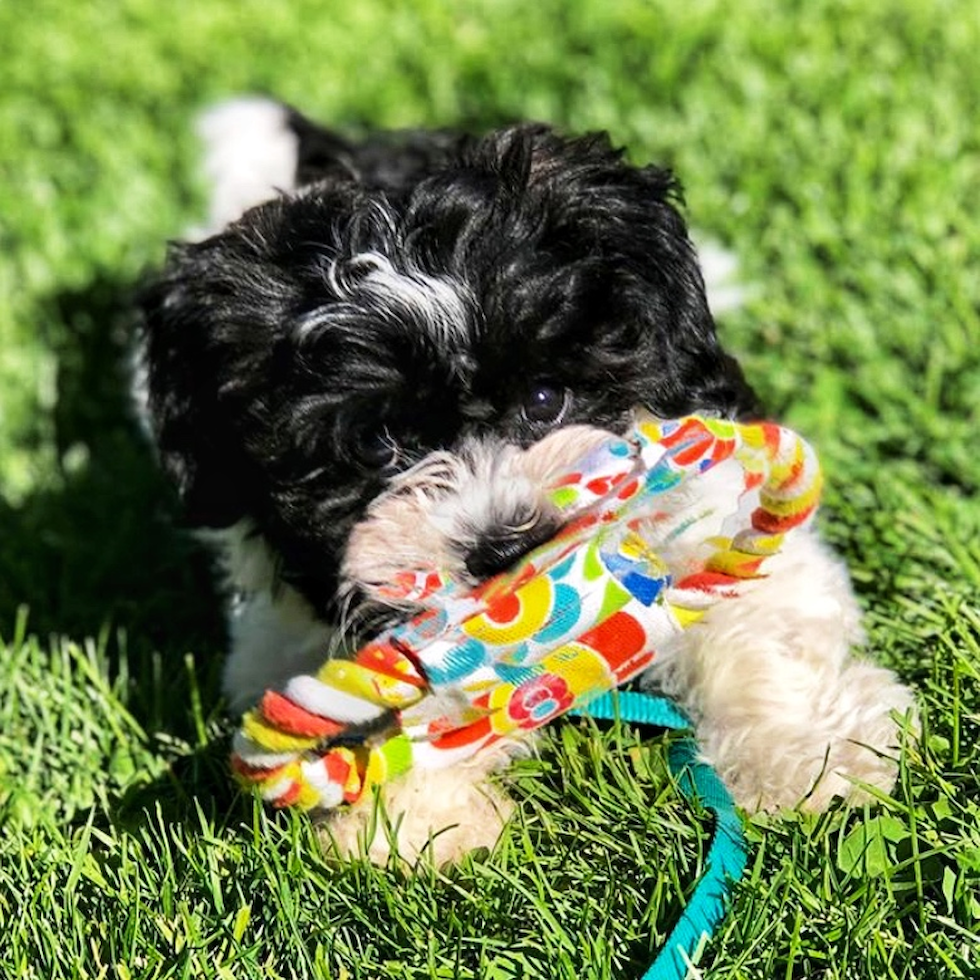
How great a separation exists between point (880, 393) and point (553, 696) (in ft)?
6.57

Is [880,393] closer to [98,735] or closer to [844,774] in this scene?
[844,774]

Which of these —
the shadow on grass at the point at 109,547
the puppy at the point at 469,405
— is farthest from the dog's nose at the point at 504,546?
the shadow on grass at the point at 109,547

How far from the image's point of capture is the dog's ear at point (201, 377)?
11.1 ft

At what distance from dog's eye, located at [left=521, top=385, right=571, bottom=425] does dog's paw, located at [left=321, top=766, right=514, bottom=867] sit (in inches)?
27.9

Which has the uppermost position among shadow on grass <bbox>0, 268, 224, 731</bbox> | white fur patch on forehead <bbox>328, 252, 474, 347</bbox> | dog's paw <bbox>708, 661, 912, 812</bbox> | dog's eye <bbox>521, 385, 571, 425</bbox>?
white fur patch on forehead <bbox>328, 252, 474, 347</bbox>

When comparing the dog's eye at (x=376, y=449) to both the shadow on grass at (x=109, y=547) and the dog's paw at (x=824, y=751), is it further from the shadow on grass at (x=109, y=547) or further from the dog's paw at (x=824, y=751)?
the shadow on grass at (x=109, y=547)

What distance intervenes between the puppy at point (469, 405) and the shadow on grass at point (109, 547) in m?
0.69

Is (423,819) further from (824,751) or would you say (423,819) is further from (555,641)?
(824,751)

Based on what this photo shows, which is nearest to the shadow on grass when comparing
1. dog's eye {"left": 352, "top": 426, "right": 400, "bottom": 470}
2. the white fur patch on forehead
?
dog's eye {"left": 352, "top": 426, "right": 400, "bottom": 470}

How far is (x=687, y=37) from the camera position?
636 cm

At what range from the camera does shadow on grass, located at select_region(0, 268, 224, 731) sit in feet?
13.9

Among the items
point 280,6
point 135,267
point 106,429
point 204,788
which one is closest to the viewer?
point 204,788

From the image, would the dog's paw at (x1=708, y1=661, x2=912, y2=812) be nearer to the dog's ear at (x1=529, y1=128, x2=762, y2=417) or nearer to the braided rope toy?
the braided rope toy

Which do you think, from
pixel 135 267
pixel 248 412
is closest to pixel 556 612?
pixel 248 412
